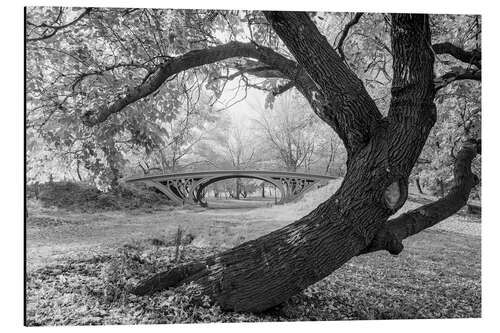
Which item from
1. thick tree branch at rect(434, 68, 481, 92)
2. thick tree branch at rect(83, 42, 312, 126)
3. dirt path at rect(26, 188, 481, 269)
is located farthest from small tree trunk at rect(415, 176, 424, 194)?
thick tree branch at rect(83, 42, 312, 126)

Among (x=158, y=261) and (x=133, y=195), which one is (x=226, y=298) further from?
(x=133, y=195)

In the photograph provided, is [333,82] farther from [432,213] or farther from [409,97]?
[432,213]

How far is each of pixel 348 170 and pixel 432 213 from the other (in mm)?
749

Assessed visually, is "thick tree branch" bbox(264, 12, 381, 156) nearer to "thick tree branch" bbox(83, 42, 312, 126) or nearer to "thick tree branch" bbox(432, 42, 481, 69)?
"thick tree branch" bbox(83, 42, 312, 126)

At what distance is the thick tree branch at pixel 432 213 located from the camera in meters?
2.18

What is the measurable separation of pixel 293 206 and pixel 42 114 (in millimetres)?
1833

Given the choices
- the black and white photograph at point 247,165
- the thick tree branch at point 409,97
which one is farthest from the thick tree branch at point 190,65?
the thick tree branch at point 409,97

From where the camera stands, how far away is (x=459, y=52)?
2754 millimetres

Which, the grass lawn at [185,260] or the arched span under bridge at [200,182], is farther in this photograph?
the arched span under bridge at [200,182]

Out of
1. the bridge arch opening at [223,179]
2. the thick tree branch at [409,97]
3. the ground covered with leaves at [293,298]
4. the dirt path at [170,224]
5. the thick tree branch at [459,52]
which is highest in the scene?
the thick tree branch at [459,52]

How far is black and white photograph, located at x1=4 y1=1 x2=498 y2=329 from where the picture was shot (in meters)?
2.06

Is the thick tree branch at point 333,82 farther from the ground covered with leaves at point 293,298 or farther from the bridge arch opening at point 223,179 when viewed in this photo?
the ground covered with leaves at point 293,298
